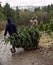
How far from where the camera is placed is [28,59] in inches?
390

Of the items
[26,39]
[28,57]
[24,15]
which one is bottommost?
[24,15]

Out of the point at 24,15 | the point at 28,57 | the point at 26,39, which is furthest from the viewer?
the point at 24,15

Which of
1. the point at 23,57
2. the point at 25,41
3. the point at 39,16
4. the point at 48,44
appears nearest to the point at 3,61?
the point at 23,57

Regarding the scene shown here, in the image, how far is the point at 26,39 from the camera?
1115 centimetres

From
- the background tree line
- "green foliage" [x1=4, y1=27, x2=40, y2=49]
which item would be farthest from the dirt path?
the background tree line

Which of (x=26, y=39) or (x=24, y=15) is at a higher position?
(x=26, y=39)

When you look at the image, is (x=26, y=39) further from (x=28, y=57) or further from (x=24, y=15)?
(x=24, y=15)

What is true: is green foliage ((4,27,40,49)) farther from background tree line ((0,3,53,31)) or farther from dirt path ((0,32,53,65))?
background tree line ((0,3,53,31))

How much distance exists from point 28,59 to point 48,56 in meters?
0.83

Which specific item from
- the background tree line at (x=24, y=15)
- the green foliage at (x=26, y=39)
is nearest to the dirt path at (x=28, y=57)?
the green foliage at (x=26, y=39)

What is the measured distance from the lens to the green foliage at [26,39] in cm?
1086

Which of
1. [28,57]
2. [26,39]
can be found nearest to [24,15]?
[26,39]

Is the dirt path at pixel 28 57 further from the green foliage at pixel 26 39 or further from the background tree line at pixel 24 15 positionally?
the background tree line at pixel 24 15

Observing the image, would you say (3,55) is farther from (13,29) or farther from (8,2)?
(8,2)
